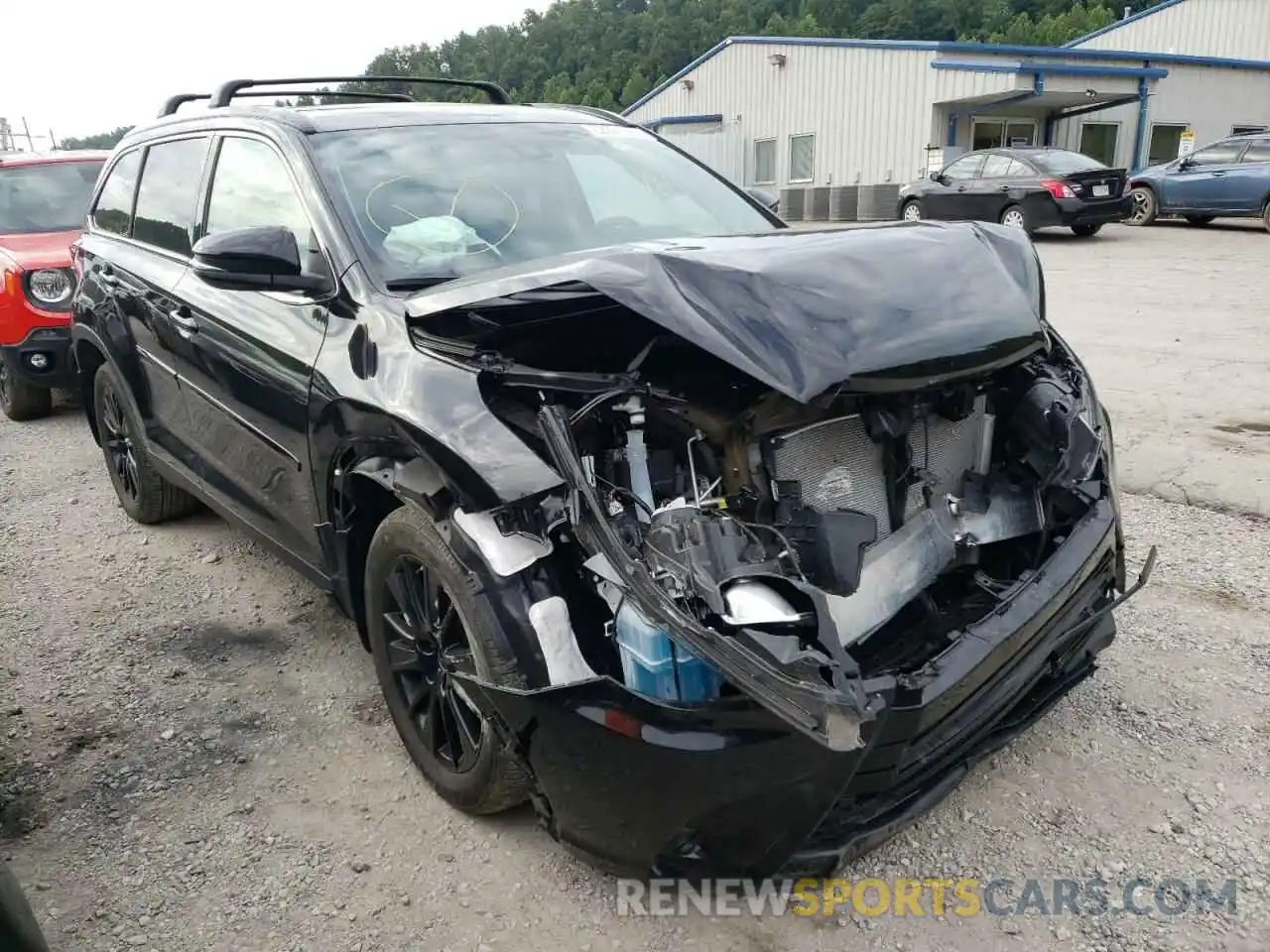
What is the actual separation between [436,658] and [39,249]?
20.3ft

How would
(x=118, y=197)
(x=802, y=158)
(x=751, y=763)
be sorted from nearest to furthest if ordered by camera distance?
(x=751, y=763), (x=118, y=197), (x=802, y=158)

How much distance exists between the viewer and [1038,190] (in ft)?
52.1

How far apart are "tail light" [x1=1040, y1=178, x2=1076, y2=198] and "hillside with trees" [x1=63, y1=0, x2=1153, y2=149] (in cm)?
3983

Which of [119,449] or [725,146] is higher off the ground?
[119,449]

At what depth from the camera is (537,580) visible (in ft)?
7.32

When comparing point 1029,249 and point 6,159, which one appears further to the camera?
point 6,159

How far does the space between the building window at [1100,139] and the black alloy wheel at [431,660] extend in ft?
88.8

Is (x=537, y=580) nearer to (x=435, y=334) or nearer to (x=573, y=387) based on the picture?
(x=573, y=387)

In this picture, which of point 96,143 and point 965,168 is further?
point 96,143

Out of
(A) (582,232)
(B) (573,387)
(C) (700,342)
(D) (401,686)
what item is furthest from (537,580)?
(A) (582,232)

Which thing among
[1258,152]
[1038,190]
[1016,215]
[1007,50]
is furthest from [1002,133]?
[1038,190]

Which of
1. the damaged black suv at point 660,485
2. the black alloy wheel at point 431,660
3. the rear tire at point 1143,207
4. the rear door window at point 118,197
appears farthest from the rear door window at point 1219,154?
Answer: the black alloy wheel at point 431,660

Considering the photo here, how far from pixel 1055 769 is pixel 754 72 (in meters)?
28.3

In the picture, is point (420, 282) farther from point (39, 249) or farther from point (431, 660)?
point (39, 249)
